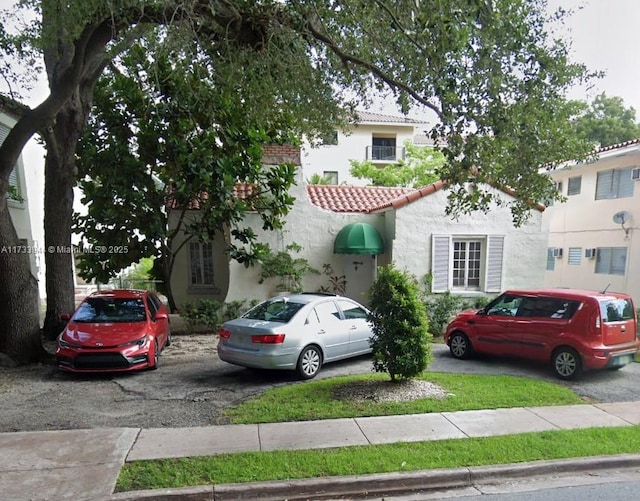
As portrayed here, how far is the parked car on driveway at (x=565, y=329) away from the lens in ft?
23.6

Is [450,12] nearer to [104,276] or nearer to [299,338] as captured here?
[299,338]

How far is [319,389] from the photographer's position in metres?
6.72

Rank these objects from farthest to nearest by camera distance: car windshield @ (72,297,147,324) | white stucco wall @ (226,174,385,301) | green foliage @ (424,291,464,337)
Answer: white stucco wall @ (226,174,385,301)
green foliage @ (424,291,464,337)
car windshield @ (72,297,147,324)

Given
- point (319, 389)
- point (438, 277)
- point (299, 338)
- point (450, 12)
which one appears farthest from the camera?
point (438, 277)

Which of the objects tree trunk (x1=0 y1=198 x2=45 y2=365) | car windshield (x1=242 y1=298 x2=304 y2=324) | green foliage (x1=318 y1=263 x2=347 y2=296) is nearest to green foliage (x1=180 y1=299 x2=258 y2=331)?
green foliage (x1=318 y1=263 x2=347 y2=296)

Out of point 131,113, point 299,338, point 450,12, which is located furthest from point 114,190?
point 450,12

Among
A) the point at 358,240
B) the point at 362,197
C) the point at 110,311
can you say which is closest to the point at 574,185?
the point at 362,197

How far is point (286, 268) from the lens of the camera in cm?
1228

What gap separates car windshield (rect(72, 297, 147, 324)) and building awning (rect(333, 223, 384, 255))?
241 inches

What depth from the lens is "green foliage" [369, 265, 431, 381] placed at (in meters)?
6.37

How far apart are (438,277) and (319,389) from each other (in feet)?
23.8

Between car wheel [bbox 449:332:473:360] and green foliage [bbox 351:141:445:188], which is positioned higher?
green foliage [bbox 351:141:445:188]

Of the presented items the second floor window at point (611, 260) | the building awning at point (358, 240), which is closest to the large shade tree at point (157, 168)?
the building awning at point (358, 240)

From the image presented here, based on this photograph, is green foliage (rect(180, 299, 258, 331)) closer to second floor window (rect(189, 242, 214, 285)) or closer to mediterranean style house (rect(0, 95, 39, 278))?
second floor window (rect(189, 242, 214, 285))
